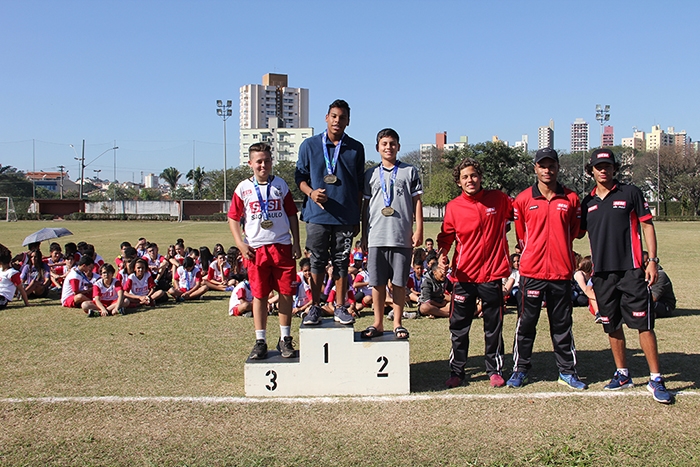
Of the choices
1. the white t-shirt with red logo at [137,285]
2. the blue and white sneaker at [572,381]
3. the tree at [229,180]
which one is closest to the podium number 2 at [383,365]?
the blue and white sneaker at [572,381]

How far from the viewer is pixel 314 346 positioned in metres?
5.48

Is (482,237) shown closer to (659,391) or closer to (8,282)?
(659,391)

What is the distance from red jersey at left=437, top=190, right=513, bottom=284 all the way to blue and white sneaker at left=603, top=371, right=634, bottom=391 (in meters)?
1.35

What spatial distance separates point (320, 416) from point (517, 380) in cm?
195

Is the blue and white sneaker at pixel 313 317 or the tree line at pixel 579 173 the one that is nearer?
the blue and white sneaker at pixel 313 317

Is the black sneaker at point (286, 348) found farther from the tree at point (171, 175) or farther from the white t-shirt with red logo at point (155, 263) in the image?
the tree at point (171, 175)

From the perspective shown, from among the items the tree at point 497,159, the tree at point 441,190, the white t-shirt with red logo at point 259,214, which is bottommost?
the white t-shirt with red logo at point 259,214

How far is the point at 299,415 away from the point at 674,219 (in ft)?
204

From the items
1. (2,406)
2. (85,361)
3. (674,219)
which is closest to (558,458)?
(2,406)

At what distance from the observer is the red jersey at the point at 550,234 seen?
551cm

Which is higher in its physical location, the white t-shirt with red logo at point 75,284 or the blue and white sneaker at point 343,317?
the blue and white sneaker at point 343,317

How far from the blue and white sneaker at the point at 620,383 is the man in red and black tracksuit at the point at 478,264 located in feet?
3.14

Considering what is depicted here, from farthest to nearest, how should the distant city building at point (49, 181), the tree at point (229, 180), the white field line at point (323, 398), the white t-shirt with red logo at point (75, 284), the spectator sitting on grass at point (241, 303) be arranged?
the distant city building at point (49, 181)
the tree at point (229, 180)
the white t-shirt with red logo at point (75, 284)
the spectator sitting on grass at point (241, 303)
the white field line at point (323, 398)

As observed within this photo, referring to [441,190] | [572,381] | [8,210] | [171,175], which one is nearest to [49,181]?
[171,175]
